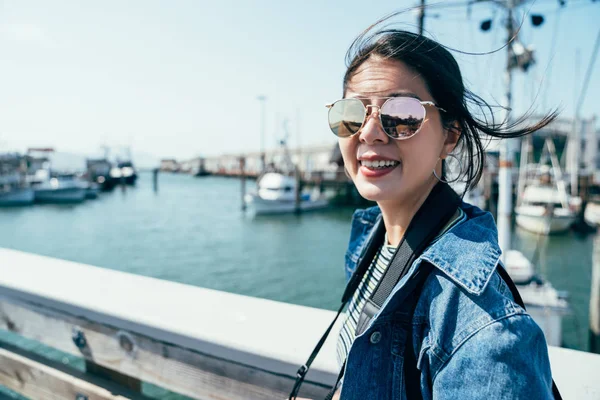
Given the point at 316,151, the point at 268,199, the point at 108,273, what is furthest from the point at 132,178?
the point at 108,273

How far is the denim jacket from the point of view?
2.16 feet

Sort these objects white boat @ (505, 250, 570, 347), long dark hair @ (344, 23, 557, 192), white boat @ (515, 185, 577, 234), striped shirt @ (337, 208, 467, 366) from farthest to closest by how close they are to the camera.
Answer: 1. white boat @ (515, 185, 577, 234)
2. white boat @ (505, 250, 570, 347)
3. striped shirt @ (337, 208, 467, 366)
4. long dark hair @ (344, 23, 557, 192)

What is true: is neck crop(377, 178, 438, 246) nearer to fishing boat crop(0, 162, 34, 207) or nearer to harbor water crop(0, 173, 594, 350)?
harbor water crop(0, 173, 594, 350)

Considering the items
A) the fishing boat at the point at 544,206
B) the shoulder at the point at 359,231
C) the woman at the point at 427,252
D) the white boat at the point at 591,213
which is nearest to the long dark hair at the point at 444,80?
the woman at the point at 427,252

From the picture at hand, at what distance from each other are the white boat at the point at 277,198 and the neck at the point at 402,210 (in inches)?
1120

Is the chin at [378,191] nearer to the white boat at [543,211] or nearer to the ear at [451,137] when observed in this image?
the ear at [451,137]

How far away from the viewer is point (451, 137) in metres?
1.08

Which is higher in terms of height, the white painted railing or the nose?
the nose

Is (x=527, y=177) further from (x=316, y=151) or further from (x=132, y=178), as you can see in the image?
(x=132, y=178)

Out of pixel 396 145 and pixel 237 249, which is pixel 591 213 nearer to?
pixel 237 249

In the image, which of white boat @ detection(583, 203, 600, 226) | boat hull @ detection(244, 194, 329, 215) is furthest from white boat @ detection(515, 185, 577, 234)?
boat hull @ detection(244, 194, 329, 215)

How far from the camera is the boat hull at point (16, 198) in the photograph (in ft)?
121

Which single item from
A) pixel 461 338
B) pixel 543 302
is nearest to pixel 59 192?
pixel 543 302

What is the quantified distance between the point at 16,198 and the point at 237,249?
1143 inches
